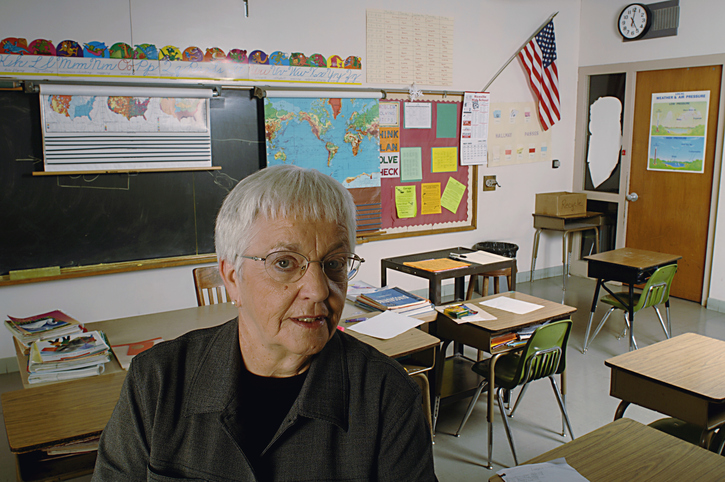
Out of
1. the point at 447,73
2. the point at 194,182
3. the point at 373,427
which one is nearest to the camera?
the point at 373,427

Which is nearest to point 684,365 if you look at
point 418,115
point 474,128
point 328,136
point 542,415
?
point 542,415

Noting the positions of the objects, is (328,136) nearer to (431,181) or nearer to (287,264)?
(431,181)

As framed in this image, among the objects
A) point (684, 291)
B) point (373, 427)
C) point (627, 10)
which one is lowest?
point (684, 291)

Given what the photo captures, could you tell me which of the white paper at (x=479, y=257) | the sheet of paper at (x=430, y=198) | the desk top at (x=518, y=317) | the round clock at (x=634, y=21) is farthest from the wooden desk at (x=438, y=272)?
the round clock at (x=634, y=21)

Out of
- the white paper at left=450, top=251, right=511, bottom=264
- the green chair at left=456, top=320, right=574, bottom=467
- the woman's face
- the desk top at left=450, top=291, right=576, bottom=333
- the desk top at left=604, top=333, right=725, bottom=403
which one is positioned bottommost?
the green chair at left=456, top=320, right=574, bottom=467

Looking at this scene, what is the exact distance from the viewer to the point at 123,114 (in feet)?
13.3

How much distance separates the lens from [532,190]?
652 centimetres

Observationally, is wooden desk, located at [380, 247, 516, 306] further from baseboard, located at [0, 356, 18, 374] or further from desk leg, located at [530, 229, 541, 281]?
baseboard, located at [0, 356, 18, 374]

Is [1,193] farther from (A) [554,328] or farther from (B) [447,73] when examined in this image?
(B) [447,73]

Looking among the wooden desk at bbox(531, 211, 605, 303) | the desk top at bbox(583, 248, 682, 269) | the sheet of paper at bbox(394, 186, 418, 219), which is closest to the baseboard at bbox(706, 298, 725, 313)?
the wooden desk at bbox(531, 211, 605, 303)

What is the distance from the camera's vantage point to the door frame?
541cm

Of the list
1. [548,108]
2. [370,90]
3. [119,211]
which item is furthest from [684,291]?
[119,211]

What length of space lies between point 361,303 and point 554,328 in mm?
1053

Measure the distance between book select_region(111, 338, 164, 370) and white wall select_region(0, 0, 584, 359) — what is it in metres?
1.86
